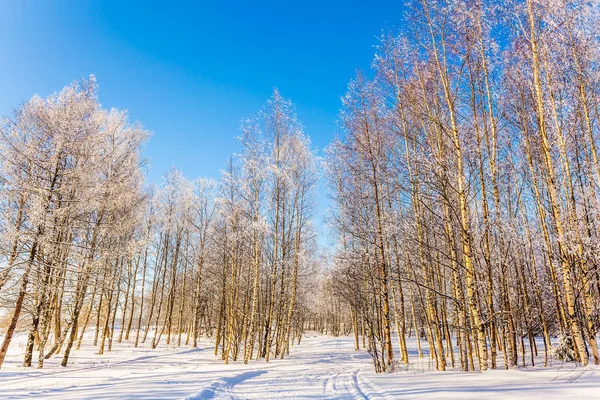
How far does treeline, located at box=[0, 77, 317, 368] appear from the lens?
29.9 feet

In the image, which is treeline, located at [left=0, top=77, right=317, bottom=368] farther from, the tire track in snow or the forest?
the tire track in snow

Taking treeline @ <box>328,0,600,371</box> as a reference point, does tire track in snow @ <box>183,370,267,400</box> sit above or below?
below

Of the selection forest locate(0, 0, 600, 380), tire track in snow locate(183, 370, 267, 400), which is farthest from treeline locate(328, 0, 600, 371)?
tire track in snow locate(183, 370, 267, 400)

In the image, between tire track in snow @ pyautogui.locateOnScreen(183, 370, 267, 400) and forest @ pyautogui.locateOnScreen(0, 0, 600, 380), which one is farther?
forest @ pyautogui.locateOnScreen(0, 0, 600, 380)

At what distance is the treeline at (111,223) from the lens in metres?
9.10

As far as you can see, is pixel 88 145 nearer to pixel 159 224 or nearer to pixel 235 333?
pixel 235 333

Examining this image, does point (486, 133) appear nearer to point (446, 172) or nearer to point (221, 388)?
point (446, 172)

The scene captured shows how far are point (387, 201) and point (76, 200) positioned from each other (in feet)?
35.1

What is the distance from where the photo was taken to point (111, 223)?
35.6 ft

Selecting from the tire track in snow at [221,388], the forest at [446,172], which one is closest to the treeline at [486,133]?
the forest at [446,172]

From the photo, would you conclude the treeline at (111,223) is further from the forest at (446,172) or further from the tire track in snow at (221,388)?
the tire track in snow at (221,388)

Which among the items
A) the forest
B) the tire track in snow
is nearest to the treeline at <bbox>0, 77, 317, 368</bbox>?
the forest

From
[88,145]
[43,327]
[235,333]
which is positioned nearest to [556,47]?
[88,145]

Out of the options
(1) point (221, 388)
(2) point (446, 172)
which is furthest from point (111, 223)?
(2) point (446, 172)
